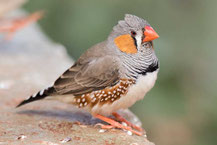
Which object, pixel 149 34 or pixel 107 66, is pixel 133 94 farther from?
pixel 149 34

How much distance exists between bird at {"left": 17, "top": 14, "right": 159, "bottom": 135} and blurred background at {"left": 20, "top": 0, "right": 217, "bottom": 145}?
2.32 meters

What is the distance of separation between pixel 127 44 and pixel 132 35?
0.07 meters

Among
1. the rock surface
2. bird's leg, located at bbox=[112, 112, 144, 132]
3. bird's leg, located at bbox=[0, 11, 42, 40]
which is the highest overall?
bird's leg, located at bbox=[0, 11, 42, 40]

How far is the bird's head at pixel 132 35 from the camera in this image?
3.77 metres

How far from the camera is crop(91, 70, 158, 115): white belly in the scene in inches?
147

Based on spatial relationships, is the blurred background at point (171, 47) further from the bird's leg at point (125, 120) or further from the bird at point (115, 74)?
the bird at point (115, 74)

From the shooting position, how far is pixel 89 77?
3.84 metres

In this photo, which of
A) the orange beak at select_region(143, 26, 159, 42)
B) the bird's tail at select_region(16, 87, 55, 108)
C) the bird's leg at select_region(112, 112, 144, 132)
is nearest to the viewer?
the orange beak at select_region(143, 26, 159, 42)

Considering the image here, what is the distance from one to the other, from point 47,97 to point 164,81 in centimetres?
268

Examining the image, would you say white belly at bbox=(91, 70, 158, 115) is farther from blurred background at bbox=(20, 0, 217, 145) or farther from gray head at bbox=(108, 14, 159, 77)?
blurred background at bbox=(20, 0, 217, 145)

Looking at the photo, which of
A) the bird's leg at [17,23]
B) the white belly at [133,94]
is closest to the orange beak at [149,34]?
the white belly at [133,94]

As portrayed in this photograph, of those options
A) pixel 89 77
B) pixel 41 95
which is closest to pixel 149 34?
pixel 89 77

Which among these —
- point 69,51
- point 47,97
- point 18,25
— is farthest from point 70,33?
point 47,97

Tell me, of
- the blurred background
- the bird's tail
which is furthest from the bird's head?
the blurred background
